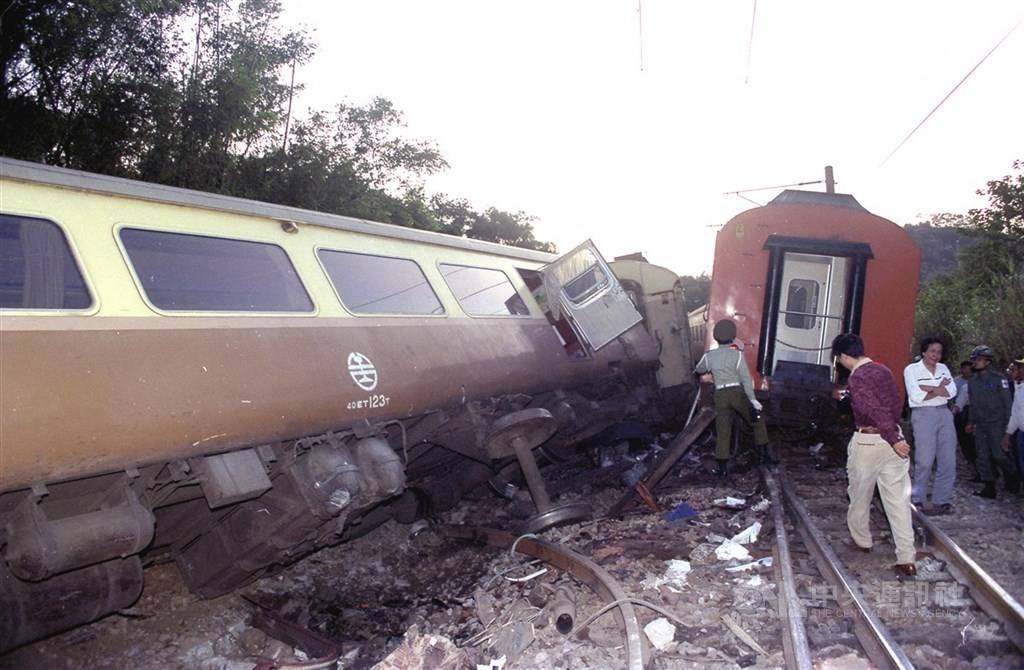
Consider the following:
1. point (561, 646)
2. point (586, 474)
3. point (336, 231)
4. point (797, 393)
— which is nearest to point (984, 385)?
point (797, 393)

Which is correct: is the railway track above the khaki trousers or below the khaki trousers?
below

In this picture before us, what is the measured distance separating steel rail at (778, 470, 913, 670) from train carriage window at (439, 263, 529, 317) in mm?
3353

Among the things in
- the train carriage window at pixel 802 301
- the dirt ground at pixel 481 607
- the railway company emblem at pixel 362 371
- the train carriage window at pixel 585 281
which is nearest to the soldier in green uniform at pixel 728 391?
the dirt ground at pixel 481 607

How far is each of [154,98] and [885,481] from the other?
1276 cm

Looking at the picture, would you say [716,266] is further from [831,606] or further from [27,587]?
[27,587]

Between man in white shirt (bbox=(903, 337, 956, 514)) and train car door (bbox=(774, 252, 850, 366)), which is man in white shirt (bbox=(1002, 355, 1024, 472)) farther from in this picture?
train car door (bbox=(774, 252, 850, 366))

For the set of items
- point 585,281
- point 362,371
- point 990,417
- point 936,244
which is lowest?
point 936,244

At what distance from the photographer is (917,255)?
9914 millimetres

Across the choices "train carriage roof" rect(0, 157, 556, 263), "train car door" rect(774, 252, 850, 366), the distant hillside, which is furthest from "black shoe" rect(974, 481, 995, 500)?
the distant hillside

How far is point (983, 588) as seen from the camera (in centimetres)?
483

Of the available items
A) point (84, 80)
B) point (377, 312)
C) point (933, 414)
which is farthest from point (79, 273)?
point (84, 80)

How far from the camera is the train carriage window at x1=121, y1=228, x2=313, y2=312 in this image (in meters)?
4.43

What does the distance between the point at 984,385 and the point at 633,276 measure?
4.80m

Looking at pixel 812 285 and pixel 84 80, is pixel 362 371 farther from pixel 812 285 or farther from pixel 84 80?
pixel 84 80
